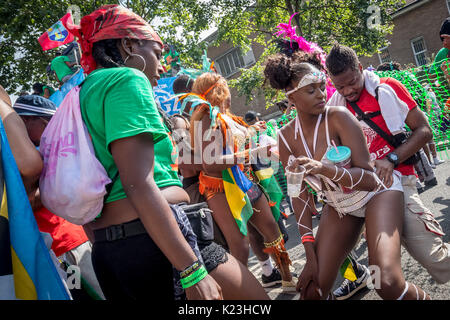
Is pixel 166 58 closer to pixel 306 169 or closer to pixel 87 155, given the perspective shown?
pixel 306 169

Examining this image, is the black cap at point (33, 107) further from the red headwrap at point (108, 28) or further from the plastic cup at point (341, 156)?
the plastic cup at point (341, 156)

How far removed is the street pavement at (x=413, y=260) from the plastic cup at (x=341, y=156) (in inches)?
55.9

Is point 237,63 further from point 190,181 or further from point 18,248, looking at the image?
point 18,248

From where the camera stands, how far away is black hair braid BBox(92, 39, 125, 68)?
5.29 ft

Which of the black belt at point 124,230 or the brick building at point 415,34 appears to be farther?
the brick building at point 415,34

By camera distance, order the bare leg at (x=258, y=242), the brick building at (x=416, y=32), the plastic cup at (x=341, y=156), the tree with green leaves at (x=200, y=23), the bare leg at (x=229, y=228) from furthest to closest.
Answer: the brick building at (x=416, y=32)
the tree with green leaves at (x=200, y=23)
the bare leg at (x=258, y=242)
the bare leg at (x=229, y=228)
the plastic cup at (x=341, y=156)

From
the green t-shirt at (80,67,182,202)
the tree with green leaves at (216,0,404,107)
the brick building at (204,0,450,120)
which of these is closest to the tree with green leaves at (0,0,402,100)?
the tree with green leaves at (216,0,404,107)

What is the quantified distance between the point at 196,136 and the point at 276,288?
1961 mm

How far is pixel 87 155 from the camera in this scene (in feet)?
4.46

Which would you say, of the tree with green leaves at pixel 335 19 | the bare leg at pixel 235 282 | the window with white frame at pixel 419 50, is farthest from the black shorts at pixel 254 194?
the window with white frame at pixel 419 50

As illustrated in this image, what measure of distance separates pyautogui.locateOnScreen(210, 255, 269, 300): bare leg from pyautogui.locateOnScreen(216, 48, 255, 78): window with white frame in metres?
24.0

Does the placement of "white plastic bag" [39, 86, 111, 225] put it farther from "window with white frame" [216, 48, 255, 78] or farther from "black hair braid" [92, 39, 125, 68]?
"window with white frame" [216, 48, 255, 78]

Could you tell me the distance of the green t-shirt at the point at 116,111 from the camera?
1.31 metres
